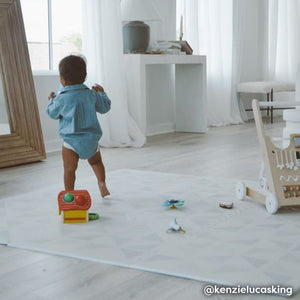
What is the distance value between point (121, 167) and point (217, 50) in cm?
282

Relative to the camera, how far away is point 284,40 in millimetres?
7168

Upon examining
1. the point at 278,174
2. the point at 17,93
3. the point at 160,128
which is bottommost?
the point at 160,128

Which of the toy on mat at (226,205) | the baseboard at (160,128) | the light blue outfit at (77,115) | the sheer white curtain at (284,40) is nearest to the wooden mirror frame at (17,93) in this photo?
the light blue outfit at (77,115)

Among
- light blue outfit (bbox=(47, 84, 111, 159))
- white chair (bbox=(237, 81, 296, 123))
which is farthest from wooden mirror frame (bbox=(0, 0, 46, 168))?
white chair (bbox=(237, 81, 296, 123))

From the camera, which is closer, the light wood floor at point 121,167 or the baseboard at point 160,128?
the light wood floor at point 121,167

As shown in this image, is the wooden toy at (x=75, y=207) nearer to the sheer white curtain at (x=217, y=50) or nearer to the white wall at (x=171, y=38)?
the white wall at (x=171, y=38)

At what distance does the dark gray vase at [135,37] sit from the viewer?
484cm

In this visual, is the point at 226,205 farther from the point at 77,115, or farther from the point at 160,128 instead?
the point at 160,128

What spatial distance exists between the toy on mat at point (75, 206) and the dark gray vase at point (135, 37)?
276cm

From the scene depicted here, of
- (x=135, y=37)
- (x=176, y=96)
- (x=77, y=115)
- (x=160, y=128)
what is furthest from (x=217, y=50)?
(x=77, y=115)

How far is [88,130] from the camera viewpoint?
262 cm

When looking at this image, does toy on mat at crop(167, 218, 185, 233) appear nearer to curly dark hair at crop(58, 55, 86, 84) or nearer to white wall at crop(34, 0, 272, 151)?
curly dark hair at crop(58, 55, 86, 84)

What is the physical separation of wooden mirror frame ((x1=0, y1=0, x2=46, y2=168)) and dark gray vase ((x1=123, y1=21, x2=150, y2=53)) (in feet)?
3.72

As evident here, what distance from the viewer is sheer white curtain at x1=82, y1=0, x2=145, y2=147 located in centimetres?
445
